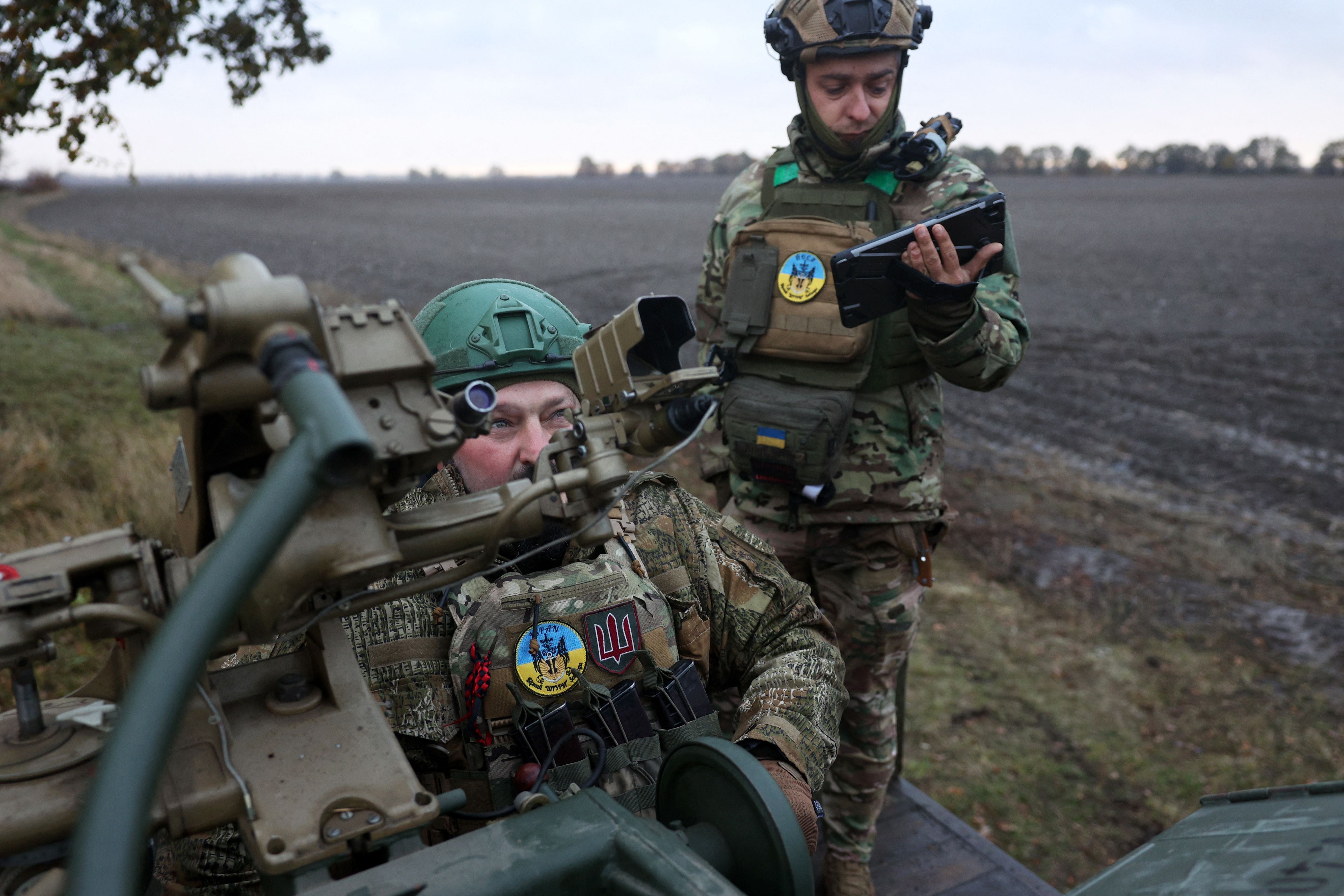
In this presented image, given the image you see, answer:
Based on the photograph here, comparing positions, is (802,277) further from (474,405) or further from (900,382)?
(474,405)

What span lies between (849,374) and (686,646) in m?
1.68

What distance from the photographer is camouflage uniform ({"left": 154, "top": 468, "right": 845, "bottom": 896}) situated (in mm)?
2289

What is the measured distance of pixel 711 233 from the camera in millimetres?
4422

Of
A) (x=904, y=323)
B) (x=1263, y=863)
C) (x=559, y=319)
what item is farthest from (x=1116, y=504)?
(x=1263, y=863)

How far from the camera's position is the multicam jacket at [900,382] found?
374 centimetres

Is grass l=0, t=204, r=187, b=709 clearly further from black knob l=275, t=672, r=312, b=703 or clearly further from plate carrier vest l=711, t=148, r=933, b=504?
plate carrier vest l=711, t=148, r=933, b=504

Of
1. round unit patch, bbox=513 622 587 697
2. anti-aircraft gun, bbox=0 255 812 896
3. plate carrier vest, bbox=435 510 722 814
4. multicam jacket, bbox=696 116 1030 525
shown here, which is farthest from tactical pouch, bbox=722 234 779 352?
anti-aircraft gun, bbox=0 255 812 896

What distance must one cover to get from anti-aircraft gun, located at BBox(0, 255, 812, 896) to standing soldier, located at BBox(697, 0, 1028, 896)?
7.39 feet

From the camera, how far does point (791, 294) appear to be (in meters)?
4.09

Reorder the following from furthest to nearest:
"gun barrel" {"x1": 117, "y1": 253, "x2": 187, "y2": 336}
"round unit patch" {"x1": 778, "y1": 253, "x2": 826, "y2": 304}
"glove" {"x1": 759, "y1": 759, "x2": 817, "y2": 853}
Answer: "round unit patch" {"x1": 778, "y1": 253, "x2": 826, "y2": 304} → "glove" {"x1": 759, "y1": 759, "x2": 817, "y2": 853} → "gun barrel" {"x1": 117, "y1": 253, "x2": 187, "y2": 336}

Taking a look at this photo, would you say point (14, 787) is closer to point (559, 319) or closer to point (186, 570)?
point (186, 570)

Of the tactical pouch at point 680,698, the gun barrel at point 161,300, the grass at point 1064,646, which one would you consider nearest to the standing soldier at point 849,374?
the grass at point 1064,646

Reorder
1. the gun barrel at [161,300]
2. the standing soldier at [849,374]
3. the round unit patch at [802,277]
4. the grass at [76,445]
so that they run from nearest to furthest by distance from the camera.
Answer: the gun barrel at [161,300] → the standing soldier at [849,374] → the round unit patch at [802,277] → the grass at [76,445]

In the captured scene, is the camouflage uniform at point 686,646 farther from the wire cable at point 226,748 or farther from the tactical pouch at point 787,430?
the tactical pouch at point 787,430
